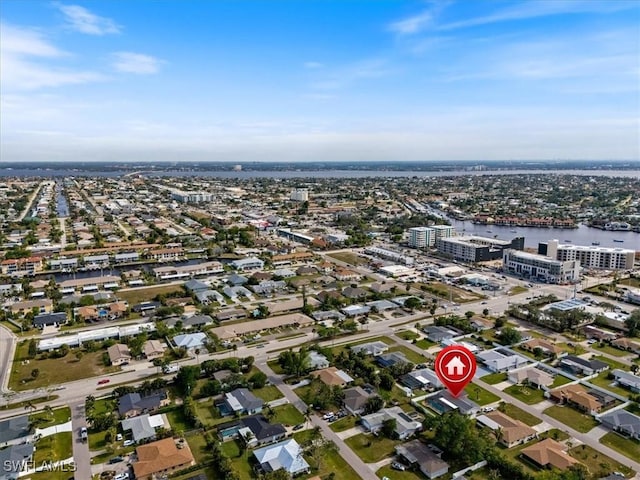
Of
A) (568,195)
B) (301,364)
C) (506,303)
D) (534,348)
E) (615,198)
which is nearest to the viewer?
(301,364)

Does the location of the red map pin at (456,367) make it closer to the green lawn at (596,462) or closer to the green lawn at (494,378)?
the green lawn at (596,462)

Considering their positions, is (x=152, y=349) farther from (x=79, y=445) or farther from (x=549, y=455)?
(x=549, y=455)

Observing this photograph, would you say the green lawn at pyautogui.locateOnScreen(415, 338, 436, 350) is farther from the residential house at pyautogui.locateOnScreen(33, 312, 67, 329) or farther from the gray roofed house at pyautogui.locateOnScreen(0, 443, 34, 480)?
the residential house at pyautogui.locateOnScreen(33, 312, 67, 329)

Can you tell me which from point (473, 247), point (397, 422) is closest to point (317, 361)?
point (397, 422)

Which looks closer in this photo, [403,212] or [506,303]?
[506,303]

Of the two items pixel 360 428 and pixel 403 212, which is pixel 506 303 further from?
pixel 403 212

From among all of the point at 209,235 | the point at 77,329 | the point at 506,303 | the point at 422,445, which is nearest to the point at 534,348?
the point at 506,303
